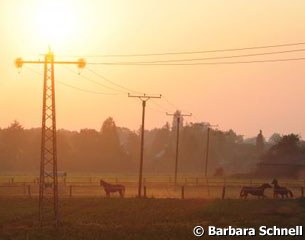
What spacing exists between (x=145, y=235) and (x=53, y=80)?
13.0 metres

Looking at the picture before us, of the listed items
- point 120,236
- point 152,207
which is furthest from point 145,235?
point 152,207

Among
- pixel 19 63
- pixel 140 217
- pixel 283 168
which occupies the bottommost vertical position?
pixel 140 217

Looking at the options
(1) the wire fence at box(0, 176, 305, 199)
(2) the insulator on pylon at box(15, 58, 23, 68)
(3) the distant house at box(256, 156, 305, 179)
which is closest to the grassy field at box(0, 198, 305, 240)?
(1) the wire fence at box(0, 176, 305, 199)

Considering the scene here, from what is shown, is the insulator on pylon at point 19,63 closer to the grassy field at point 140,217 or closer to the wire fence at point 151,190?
the grassy field at point 140,217

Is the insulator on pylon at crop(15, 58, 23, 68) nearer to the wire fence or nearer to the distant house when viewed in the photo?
the wire fence

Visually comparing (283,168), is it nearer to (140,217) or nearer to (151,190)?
(151,190)

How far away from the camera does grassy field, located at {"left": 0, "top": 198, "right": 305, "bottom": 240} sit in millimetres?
33188

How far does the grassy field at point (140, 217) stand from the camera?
3319cm

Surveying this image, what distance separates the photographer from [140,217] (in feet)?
130

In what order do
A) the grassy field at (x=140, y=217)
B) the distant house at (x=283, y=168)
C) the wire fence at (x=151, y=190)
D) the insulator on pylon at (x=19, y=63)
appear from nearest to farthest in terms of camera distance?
the grassy field at (x=140, y=217) → the insulator on pylon at (x=19, y=63) → the wire fence at (x=151, y=190) → the distant house at (x=283, y=168)

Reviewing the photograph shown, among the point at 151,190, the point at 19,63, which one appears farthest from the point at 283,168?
the point at 19,63

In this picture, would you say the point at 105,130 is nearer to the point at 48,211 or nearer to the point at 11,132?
the point at 11,132

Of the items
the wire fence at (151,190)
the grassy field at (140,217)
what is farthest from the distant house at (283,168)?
the grassy field at (140,217)

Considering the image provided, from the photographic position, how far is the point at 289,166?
120250 millimetres
